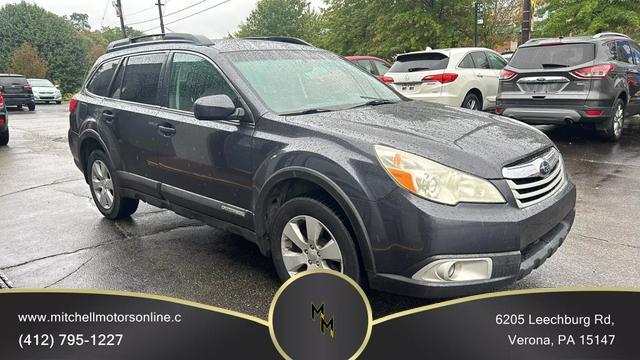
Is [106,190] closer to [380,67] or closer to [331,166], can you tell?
[331,166]

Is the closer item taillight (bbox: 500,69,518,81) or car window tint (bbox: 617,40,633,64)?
taillight (bbox: 500,69,518,81)

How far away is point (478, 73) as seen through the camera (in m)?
9.88

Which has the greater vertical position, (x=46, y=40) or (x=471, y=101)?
(x=46, y=40)

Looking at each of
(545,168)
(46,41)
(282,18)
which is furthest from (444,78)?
(46,41)

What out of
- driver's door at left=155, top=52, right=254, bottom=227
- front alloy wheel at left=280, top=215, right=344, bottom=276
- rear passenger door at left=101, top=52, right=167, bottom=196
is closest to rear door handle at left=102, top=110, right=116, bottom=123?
rear passenger door at left=101, top=52, right=167, bottom=196

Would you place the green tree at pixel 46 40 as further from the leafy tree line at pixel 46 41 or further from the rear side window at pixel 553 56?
the rear side window at pixel 553 56

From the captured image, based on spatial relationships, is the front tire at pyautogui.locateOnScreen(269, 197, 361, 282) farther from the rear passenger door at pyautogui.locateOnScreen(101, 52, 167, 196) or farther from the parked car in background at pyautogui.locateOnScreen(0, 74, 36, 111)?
the parked car in background at pyautogui.locateOnScreen(0, 74, 36, 111)

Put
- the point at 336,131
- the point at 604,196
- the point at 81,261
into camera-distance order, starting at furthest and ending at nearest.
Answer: the point at 604,196 < the point at 81,261 < the point at 336,131

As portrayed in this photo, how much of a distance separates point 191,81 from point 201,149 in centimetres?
63

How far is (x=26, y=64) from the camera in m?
43.7

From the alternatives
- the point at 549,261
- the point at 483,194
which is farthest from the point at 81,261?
the point at 549,261

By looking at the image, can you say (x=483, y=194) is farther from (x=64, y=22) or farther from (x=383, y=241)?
(x=64, y=22)

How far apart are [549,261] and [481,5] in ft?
68.4

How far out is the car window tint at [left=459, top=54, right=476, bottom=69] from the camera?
963cm
